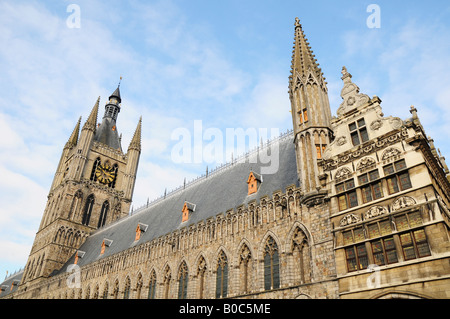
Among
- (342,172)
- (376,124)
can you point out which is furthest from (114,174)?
(376,124)

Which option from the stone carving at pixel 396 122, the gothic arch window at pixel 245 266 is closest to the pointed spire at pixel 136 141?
the gothic arch window at pixel 245 266

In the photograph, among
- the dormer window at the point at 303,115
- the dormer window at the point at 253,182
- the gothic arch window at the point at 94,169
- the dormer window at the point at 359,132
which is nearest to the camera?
the dormer window at the point at 359,132

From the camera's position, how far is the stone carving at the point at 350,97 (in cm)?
1977

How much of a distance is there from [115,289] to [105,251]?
25.1 ft

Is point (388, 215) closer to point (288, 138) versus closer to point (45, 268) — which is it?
point (288, 138)

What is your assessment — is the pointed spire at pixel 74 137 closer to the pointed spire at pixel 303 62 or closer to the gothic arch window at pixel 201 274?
the gothic arch window at pixel 201 274

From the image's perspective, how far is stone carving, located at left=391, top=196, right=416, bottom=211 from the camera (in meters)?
15.1

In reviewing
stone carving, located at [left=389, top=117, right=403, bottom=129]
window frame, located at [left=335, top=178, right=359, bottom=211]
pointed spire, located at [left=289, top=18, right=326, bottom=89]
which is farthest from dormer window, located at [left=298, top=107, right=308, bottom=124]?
stone carving, located at [left=389, top=117, right=403, bottom=129]

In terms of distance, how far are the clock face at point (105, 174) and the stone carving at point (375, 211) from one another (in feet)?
156

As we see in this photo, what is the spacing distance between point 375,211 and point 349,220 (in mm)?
1403

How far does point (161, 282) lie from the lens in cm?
2739

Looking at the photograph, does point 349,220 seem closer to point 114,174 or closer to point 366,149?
point 366,149

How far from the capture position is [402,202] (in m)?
15.3

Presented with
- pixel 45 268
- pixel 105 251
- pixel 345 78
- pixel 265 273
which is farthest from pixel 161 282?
pixel 45 268
